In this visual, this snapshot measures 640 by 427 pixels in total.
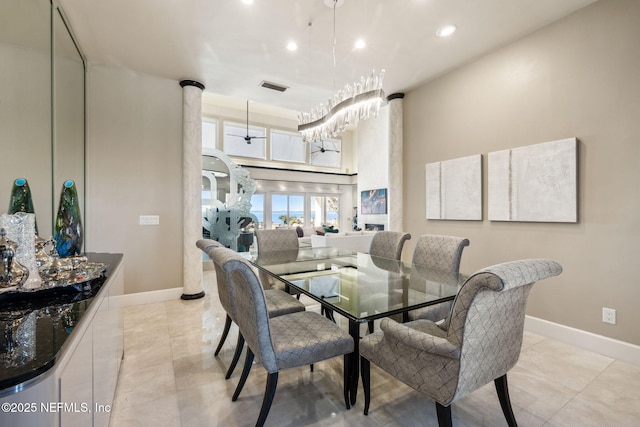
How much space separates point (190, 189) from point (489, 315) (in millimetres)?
3747

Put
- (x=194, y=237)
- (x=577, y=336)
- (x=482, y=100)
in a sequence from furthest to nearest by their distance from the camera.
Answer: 1. (x=194, y=237)
2. (x=482, y=100)
3. (x=577, y=336)

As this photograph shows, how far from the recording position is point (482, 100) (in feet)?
10.8

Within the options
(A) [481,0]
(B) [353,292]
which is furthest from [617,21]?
(B) [353,292]

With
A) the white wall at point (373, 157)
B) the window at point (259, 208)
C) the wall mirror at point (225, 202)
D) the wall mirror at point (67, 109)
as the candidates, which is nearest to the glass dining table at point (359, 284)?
the wall mirror at point (67, 109)

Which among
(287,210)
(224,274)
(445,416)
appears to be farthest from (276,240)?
(287,210)

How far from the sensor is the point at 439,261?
2588 millimetres

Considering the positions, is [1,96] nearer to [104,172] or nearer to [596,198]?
[104,172]

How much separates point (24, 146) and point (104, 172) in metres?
1.66

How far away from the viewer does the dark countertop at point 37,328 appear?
26.2 inches

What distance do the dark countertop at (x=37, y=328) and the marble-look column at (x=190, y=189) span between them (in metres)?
2.57

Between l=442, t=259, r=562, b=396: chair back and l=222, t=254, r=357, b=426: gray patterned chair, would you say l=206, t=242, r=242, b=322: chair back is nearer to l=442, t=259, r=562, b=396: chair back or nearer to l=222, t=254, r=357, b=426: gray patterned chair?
l=222, t=254, r=357, b=426: gray patterned chair

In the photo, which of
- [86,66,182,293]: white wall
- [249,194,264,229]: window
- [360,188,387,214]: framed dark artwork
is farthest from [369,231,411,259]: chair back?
[249,194,264,229]: window

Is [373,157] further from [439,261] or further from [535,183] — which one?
[439,261]

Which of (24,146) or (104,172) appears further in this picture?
(104,172)
